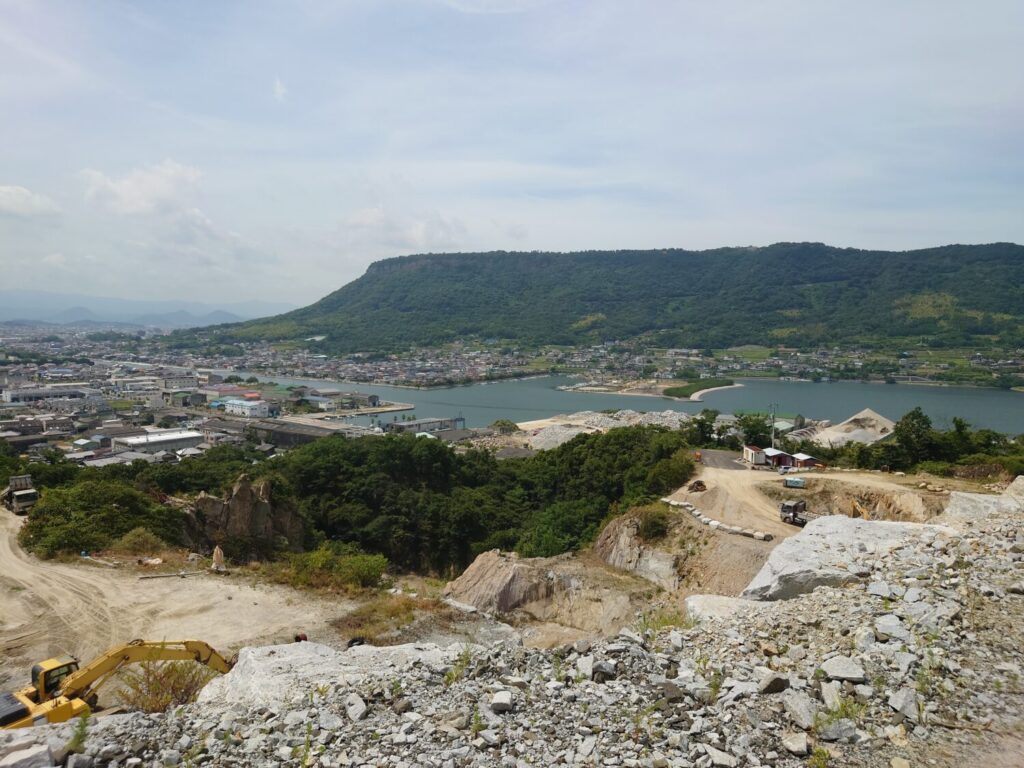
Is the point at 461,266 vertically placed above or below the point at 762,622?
above

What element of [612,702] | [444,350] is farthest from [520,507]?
[444,350]

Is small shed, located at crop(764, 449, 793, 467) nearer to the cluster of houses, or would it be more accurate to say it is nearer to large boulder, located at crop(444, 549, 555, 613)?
the cluster of houses

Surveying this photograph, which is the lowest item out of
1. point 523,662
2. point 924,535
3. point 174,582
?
point 174,582

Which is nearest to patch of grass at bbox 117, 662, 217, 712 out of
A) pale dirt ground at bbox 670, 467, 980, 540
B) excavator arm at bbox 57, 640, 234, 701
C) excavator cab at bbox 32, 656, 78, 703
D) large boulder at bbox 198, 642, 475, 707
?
excavator arm at bbox 57, 640, 234, 701

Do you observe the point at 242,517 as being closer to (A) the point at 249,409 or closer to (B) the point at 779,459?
(B) the point at 779,459

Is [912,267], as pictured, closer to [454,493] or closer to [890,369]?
[890,369]

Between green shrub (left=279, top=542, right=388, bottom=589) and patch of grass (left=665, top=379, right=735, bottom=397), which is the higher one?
green shrub (left=279, top=542, right=388, bottom=589)
